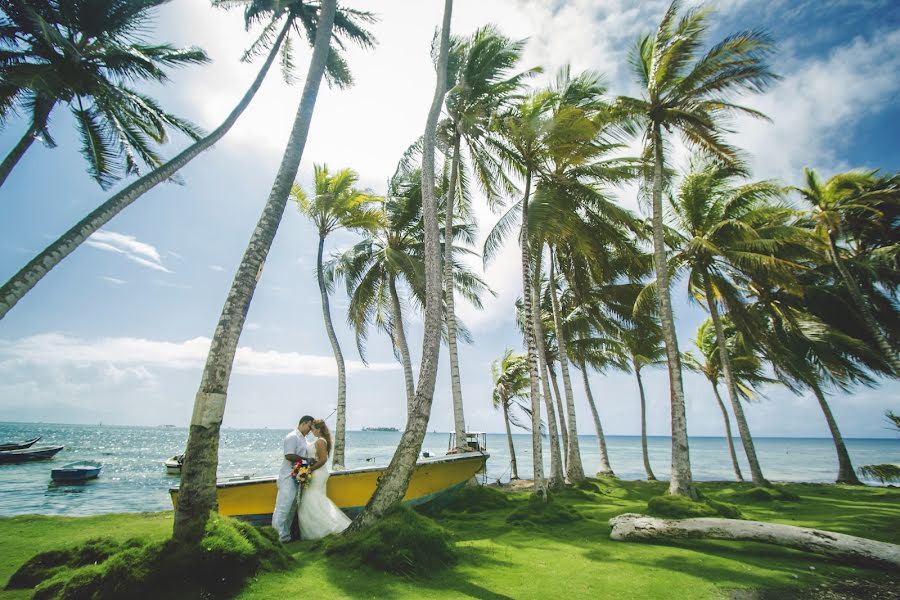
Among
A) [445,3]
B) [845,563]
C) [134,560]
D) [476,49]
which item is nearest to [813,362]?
[845,563]

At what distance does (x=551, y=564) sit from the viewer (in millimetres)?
4848

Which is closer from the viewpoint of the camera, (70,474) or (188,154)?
(188,154)

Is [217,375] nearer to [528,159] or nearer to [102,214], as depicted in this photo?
[102,214]

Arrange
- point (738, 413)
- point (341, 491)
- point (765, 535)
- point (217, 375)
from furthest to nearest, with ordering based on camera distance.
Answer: point (738, 413), point (341, 491), point (765, 535), point (217, 375)

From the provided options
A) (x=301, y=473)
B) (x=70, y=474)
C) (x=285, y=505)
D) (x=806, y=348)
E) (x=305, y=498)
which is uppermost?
(x=806, y=348)

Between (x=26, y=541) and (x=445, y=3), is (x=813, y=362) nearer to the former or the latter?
(x=445, y=3)

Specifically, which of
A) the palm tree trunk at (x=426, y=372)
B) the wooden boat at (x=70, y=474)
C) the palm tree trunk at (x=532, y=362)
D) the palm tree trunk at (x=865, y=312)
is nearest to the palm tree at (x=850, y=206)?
the palm tree trunk at (x=865, y=312)

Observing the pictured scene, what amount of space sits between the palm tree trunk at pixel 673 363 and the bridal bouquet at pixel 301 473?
25.5 ft

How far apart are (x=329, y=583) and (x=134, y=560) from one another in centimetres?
179

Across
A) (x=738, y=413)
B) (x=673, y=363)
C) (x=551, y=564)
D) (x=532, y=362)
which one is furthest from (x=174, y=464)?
(x=738, y=413)

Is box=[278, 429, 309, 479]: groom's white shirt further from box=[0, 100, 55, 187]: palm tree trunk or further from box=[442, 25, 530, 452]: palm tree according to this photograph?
box=[0, 100, 55, 187]: palm tree trunk

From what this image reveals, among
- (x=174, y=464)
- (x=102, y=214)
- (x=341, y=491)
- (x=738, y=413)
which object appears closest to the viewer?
(x=341, y=491)

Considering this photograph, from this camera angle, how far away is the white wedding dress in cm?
618

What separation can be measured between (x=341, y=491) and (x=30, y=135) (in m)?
11.6
